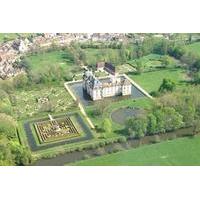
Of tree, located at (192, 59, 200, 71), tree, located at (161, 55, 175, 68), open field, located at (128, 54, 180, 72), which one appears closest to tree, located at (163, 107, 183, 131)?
tree, located at (192, 59, 200, 71)

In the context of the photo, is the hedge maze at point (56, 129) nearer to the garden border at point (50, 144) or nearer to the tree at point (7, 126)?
the garden border at point (50, 144)

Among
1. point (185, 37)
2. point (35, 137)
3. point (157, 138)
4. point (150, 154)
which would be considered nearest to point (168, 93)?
point (157, 138)

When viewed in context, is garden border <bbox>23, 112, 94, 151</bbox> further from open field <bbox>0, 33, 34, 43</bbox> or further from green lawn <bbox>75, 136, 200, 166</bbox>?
open field <bbox>0, 33, 34, 43</bbox>

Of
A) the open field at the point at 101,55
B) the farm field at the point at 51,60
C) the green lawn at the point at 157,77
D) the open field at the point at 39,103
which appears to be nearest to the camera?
the open field at the point at 39,103

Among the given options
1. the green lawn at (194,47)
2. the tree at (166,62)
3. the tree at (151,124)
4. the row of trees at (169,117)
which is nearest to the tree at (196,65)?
the tree at (166,62)

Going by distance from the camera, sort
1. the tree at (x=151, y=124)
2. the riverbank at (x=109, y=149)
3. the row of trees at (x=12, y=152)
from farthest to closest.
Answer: the tree at (x=151, y=124) → the riverbank at (x=109, y=149) → the row of trees at (x=12, y=152)
